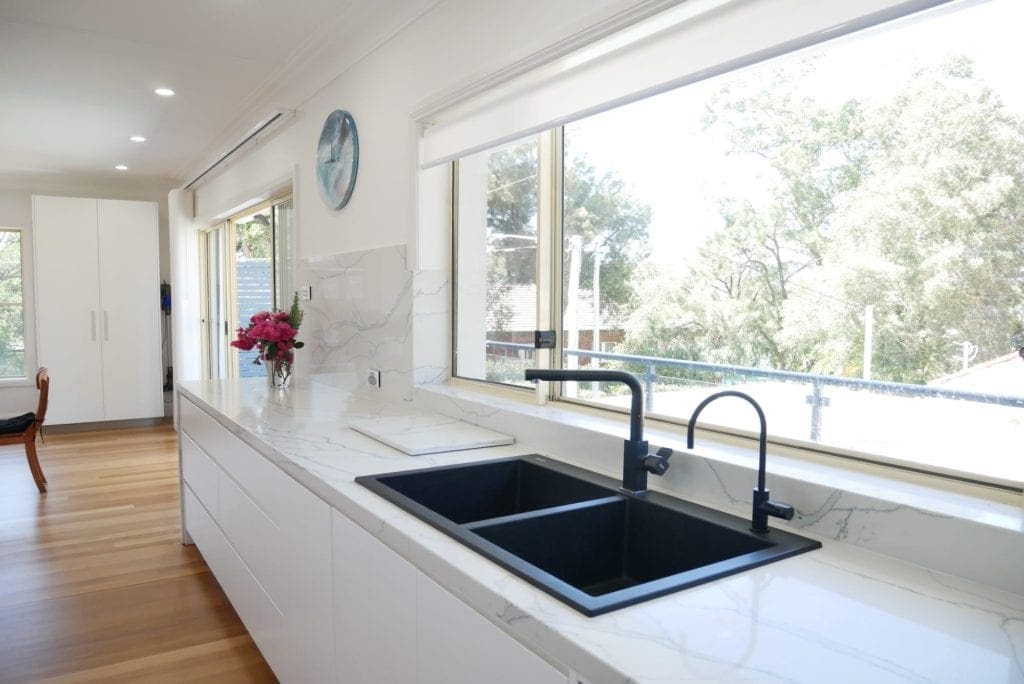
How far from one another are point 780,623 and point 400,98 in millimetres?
2393

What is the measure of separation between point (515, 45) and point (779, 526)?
1.55m

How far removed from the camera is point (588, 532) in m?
1.45

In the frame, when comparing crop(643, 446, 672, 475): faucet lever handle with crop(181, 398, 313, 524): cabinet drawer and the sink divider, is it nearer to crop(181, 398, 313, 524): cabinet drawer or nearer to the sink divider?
the sink divider

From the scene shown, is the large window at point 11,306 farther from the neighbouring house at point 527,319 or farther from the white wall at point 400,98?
the neighbouring house at point 527,319

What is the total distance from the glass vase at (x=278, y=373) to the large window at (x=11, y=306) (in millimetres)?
4857

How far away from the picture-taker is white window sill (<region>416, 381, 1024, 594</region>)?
1035 millimetres

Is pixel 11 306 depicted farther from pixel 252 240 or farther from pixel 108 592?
pixel 108 592

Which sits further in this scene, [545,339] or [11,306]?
[11,306]

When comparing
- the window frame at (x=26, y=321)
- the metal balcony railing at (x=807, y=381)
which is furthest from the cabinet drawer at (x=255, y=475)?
the window frame at (x=26, y=321)

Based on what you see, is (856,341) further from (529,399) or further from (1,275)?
(1,275)

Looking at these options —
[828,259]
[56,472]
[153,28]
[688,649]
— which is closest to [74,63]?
[153,28]

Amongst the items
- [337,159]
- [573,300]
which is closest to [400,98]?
[337,159]

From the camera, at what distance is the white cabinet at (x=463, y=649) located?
3.09ft

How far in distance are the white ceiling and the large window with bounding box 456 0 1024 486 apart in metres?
1.05
